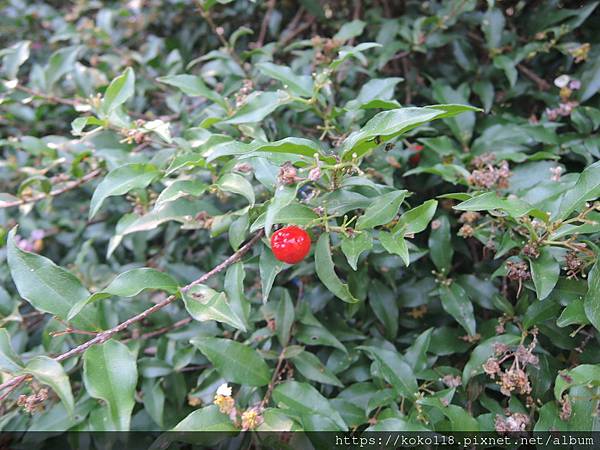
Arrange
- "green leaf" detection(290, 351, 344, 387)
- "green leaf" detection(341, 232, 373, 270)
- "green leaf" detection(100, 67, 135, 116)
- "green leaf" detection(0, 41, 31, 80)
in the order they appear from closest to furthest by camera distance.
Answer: "green leaf" detection(341, 232, 373, 270), "green leaf" detection(290, 351, 344, 387), "green leaf" detection(100, 67, 135, 116), "green leaf" detection(0, 41, 31, 80)

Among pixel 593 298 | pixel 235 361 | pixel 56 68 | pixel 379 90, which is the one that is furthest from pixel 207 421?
pixel 56 68

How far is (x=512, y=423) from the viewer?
1.01 metres

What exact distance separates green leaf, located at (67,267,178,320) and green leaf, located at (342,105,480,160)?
0.46 m

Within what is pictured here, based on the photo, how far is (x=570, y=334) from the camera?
3.57 ft

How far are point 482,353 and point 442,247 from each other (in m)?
0.31

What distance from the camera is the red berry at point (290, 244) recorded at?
38.3 inches

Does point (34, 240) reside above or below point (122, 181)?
below

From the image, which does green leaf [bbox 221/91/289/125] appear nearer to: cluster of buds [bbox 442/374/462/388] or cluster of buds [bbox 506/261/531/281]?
cluster of buds [bbox 506/261/531/281]

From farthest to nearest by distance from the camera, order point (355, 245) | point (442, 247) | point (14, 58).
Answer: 1. point (14, 58)
2. point (442, 247)
3. point (355, 245)

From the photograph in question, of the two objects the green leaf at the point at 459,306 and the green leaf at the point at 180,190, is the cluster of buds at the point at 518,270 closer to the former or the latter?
the green leaf at the point at 459,306

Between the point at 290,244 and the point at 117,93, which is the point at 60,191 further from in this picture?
the point at 290,244

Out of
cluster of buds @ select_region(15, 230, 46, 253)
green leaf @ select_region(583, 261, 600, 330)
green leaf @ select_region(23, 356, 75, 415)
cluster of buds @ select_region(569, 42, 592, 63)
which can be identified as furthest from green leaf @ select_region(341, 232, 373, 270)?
cluster of buds @ select_region(15, 230, 46, 253)

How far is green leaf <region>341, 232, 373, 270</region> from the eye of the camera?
95cm

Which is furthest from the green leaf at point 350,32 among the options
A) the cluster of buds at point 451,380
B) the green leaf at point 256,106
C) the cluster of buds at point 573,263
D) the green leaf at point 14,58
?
the green leaf at point 14,58
